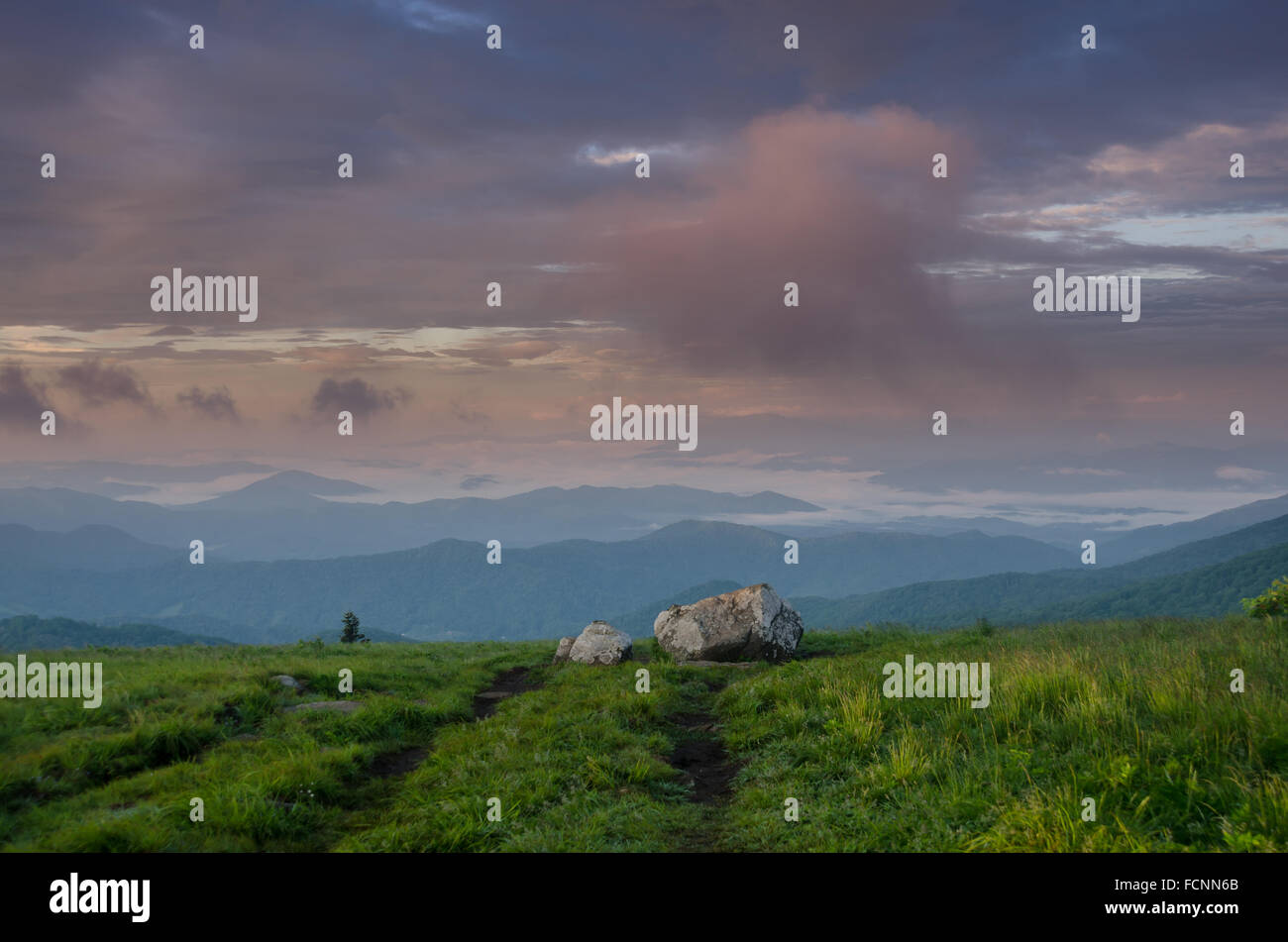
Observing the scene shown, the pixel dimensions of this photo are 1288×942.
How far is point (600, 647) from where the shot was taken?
1161 inches

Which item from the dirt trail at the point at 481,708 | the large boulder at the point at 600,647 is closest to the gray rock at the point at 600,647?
the large boulder at the point at 600,647

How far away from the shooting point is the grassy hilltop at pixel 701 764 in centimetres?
997

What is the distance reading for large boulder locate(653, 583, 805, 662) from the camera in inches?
1154

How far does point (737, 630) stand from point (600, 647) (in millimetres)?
5479

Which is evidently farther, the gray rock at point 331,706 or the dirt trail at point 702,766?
the gray rock at point 331,706

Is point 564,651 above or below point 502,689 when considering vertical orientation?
above

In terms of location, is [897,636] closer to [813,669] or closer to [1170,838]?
[813,669]

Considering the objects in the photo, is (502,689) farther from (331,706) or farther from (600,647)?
(331,706)

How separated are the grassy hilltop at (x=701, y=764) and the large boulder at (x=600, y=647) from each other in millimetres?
6733

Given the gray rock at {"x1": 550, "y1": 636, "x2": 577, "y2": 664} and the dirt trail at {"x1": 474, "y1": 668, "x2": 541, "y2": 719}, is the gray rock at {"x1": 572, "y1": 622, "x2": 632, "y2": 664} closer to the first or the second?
the gray rock at {"x1": 550, "y1": 636, "x2": 577, "y2": 664}

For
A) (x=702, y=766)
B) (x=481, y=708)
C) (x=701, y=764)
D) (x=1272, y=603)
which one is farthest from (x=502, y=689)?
(x=1272, y=603)

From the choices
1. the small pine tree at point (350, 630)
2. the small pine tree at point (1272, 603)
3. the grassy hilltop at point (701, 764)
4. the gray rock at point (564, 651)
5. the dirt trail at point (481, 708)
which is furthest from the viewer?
the small pine tree at point (350, 630)

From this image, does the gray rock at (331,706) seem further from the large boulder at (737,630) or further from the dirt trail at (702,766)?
the large boulder at (737,630)
